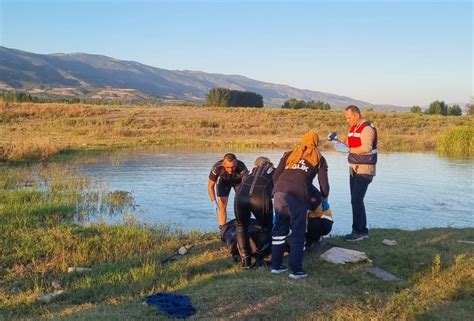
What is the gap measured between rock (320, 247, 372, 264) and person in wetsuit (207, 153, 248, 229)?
2017 mm

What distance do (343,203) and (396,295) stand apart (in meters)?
7.10

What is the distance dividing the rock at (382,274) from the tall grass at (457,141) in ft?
74.3

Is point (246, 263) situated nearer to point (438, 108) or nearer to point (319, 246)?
point (319, 246)

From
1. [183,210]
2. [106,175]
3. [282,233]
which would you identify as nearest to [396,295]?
[282,233]

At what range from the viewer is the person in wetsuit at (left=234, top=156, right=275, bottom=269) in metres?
7.65

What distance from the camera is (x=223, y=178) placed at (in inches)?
367

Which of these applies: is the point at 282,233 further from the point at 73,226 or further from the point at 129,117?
the point at 129,117

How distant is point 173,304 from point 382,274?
2.85 m

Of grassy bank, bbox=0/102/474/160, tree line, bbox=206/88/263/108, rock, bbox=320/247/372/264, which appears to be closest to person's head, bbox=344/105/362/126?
rock, bbox=320/247/372/264

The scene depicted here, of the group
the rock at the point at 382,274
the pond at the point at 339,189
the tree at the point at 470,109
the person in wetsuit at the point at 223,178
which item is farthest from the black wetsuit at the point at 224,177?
the tree at the point at 470,109

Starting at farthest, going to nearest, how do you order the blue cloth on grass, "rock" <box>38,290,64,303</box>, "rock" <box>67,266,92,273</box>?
"rock" <box>67,266,92,273</box> → "rock" <box>38,290,64,303</box> → the blue cloth on grass

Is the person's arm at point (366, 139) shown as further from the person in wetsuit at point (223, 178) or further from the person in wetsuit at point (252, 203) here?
the person in wetsuit at point (223, 178)

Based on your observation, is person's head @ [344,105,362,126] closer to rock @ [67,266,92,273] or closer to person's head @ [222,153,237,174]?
person's head @ [222,153,237,174]

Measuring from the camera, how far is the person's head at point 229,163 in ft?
29.1
